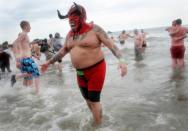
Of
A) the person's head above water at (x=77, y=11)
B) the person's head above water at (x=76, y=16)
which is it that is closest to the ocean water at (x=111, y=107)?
the person's head above water at (x=76, y=16)

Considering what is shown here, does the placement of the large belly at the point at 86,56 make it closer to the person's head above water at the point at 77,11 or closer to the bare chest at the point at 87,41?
the bare chest at the point at 87,41

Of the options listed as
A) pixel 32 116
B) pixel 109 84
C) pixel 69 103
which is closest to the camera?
pixel 32 116

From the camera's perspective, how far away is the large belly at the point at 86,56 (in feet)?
15.5

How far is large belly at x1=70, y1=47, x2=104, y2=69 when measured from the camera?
4730mm

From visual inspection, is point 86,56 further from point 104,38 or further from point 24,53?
point 24,53

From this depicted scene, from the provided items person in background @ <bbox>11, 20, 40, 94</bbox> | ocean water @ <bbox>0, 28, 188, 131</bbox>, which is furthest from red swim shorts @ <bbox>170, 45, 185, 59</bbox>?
person in background @ <bbox>11, 20, 40, 94</bbox>

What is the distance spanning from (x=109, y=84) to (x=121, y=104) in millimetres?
2854

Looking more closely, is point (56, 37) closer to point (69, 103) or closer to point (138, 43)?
point (138, 43)

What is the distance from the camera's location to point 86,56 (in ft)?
15.6

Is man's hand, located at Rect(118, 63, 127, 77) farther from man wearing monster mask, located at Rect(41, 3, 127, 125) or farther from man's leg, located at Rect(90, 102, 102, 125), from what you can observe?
man's leg, located at Rect(90, 102, 102, 125)

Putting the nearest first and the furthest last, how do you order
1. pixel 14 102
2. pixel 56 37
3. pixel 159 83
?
pixel 14 102 < pixel 159 83 < pixel 56 37

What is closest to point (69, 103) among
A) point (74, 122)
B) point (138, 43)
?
point (74, 122)

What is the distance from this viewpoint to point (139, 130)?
16.6ft

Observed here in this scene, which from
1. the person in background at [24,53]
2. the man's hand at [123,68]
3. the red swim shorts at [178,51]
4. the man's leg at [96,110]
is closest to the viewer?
the man's hand at [123,68]
